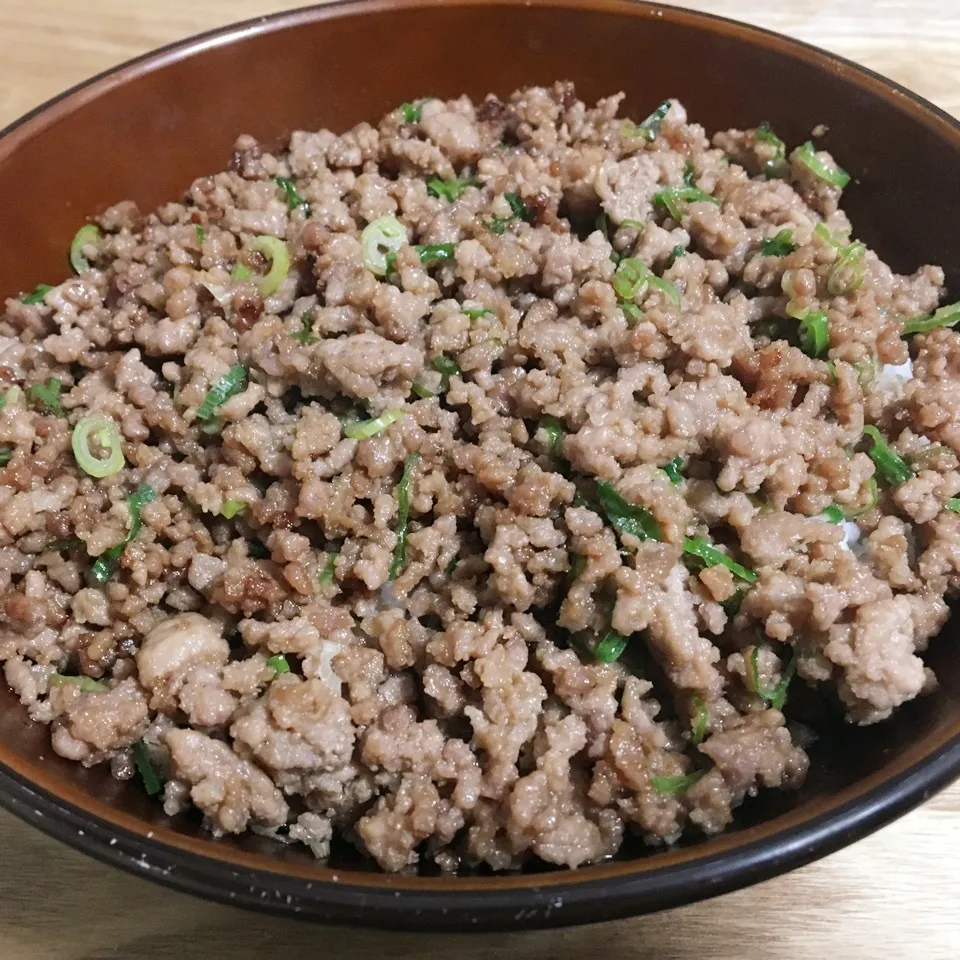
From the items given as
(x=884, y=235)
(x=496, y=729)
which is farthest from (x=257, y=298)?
(x=884, y=235)

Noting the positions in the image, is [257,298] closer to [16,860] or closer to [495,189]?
[495,189]

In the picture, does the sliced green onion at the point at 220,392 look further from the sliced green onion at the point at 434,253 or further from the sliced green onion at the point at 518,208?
the sliced green onion at the point at 518,208

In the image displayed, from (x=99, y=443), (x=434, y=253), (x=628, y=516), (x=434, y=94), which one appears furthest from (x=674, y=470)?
(x=434, y=94)

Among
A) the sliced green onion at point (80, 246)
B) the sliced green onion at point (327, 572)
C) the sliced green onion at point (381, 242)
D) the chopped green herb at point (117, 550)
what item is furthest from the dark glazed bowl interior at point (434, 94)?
Result: the sliced green onion at point (381, 242)

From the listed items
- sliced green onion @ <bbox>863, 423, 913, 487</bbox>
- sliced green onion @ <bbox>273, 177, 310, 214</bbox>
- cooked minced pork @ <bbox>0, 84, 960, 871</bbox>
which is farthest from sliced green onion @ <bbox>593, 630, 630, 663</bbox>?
sliced green onion @ <bbox>273, 177, 310, 214</bbox>

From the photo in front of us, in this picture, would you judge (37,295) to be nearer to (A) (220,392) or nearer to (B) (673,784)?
(A) (220,392)
